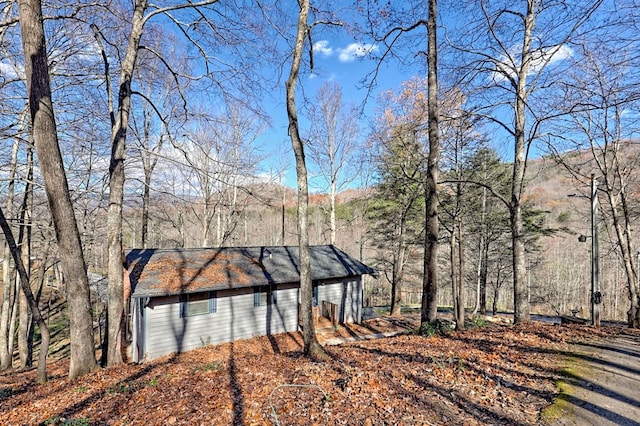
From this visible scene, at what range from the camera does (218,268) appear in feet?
41.3

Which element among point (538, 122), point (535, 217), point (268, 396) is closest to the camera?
point (268, 396)

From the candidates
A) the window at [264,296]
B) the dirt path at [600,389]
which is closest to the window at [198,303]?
the window at [264,296]

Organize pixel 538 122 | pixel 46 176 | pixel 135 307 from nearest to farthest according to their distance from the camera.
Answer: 1. pixel 46 176
2. pixel 538 122
3. pixel 135 307

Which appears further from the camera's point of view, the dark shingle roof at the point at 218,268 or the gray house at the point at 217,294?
the dark shingle roof at the point at 218,268

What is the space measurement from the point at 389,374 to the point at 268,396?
70.1 inches

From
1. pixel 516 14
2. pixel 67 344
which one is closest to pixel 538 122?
pixel 516 14

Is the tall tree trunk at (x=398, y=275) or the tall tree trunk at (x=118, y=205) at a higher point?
the tall tree trunk at (x=118, y=205)

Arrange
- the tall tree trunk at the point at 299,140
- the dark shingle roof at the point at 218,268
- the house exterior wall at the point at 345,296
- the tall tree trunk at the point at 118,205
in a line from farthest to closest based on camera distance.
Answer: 1. the house exterior wall at the point at 345,296
2. the dark shingle roof at the point at 218,268
3. the tall tree trunk at the point at 118,205
4. the tall tree trunk at the point at 299,140

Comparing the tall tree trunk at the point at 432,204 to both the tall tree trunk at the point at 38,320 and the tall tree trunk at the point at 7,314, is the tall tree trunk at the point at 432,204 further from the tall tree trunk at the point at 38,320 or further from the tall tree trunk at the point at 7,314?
the tall tree trunk at the point at 7,314

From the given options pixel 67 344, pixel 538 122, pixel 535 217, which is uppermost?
pixel 538 122

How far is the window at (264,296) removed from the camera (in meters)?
12.8

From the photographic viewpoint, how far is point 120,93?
744 cm

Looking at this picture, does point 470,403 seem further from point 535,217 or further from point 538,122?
point 535,217

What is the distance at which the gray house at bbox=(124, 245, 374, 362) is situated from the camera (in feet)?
33.8
